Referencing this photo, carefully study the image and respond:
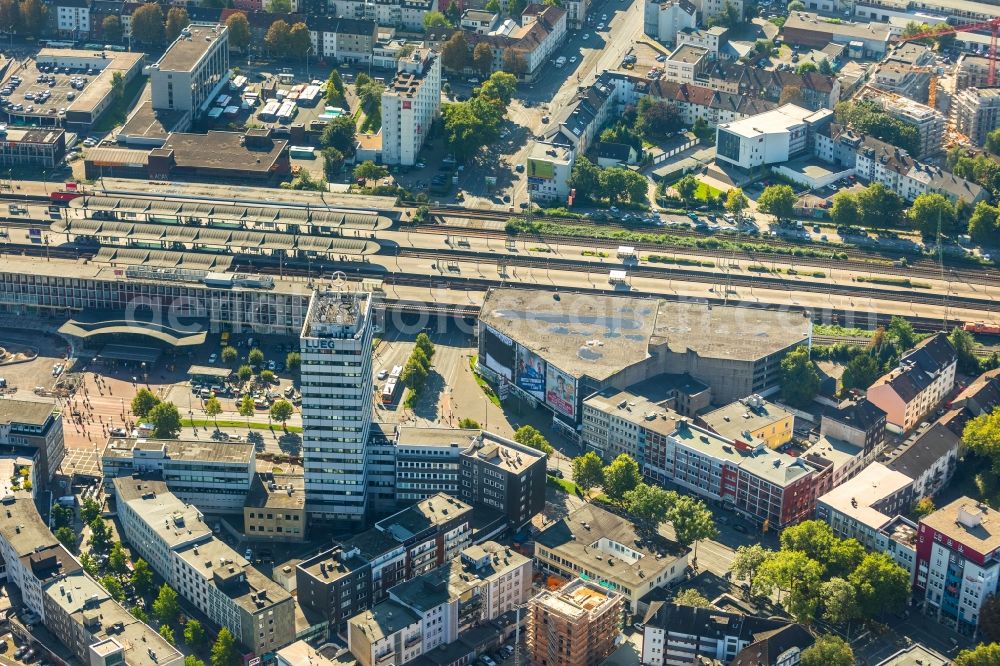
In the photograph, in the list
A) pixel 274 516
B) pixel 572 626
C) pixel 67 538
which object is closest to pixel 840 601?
pixel 572 626

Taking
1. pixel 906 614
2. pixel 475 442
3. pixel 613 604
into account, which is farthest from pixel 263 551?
pixel 906 614

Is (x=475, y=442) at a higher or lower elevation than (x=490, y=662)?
higher

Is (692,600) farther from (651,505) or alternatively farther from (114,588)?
(114,588)

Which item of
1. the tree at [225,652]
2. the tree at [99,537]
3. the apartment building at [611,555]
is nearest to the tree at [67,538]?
the tree at [99,537]

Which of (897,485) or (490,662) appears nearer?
A: (490,662)

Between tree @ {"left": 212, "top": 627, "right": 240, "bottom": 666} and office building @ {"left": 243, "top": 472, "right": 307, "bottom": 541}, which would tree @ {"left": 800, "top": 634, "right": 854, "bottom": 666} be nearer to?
tree @ {"left": 212, "top": 627, "right": 240, "bottom": 666}

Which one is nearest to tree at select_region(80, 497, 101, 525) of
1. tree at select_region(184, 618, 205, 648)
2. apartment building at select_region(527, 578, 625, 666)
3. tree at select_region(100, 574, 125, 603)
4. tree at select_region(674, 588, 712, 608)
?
Answer: tree at select_region(100, 574, 125, 603)

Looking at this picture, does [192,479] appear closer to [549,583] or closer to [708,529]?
[549,583]
